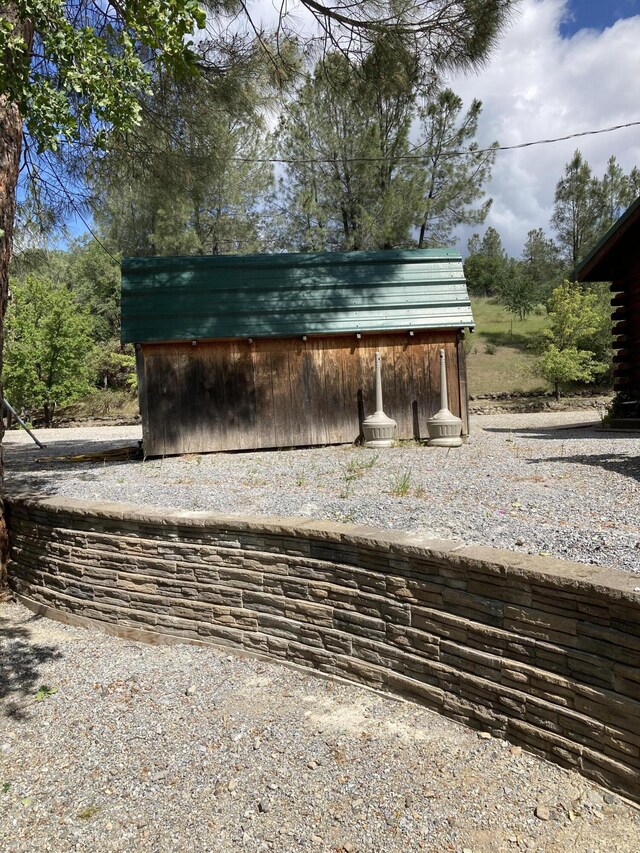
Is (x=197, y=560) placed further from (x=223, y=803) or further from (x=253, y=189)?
(x=253, y=189)

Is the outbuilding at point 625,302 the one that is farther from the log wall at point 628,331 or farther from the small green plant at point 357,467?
the small green plant at point 357,467

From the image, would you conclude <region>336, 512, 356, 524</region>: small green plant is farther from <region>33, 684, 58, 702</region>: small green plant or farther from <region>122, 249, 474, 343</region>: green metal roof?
<region>122, 249, 474, 343</region>: green metal roof

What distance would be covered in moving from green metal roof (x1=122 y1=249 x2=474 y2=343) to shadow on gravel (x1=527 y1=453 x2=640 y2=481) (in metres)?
3.82

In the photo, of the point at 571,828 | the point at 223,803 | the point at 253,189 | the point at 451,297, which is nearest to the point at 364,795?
the point at 223,803

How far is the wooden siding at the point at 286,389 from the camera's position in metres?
9.94

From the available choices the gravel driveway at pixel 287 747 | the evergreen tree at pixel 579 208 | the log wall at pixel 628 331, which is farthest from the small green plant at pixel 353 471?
the evergreen tree at pixel 579 208

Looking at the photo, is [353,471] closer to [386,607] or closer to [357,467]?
[357,467]

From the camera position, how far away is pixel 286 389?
10258mm

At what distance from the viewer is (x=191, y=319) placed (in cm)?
998

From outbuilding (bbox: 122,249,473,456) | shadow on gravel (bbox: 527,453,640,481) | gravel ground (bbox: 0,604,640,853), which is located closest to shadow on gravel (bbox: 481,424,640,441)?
outbuilding (bbox: 122,249,473,456)

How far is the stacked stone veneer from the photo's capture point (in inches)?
102

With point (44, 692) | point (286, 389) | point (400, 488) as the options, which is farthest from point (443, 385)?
point (44, 692)

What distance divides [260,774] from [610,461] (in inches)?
204

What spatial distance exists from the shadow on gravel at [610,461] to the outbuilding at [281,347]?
335 cm
